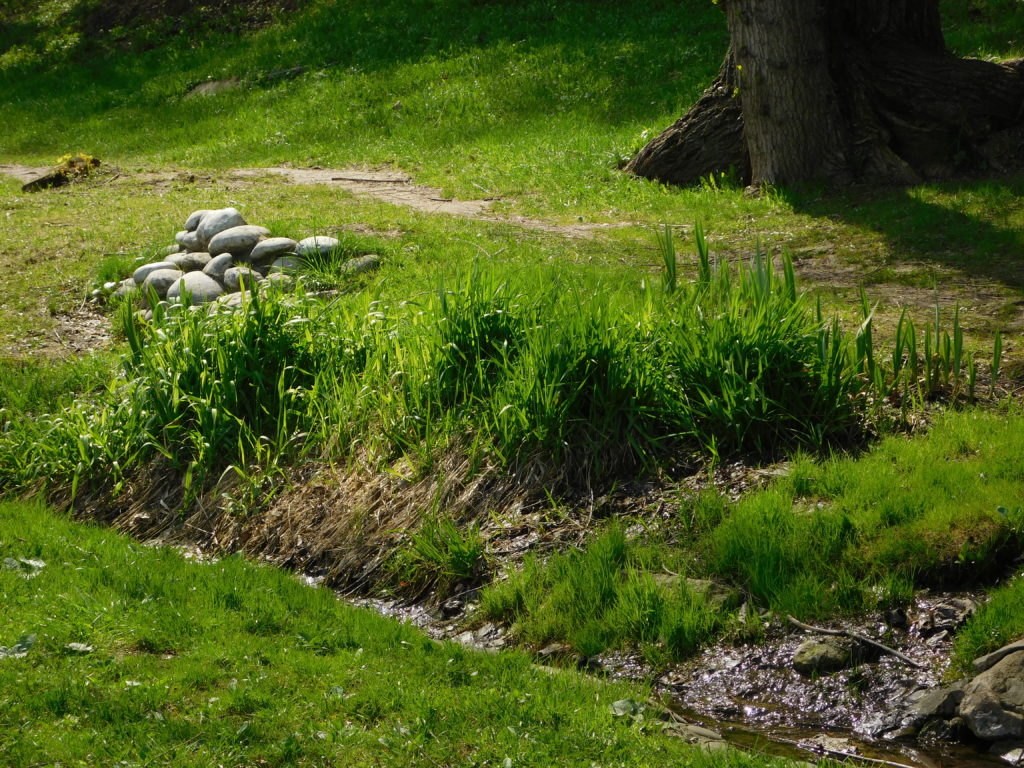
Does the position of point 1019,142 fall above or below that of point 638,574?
above

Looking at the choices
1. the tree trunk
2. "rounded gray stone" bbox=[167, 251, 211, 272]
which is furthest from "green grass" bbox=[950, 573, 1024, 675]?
"rounded gray stone" bbox=[167, 251, 211, 272]

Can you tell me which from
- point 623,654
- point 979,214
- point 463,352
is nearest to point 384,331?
point 463,352

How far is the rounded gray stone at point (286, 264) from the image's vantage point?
8.54 metres

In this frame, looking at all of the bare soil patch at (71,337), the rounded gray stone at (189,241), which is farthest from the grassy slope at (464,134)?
the rounded gray stone at (189,241)

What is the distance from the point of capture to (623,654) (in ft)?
15.2

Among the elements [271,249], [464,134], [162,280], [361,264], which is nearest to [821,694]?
[361,264]

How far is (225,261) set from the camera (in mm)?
8680

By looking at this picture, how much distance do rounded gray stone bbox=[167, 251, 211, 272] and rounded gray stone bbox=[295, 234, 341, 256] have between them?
2.52 ft

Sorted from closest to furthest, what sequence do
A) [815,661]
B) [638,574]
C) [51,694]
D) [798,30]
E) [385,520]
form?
[51,694]
[815,661]
[638,574]
[385,520]
[798,30]

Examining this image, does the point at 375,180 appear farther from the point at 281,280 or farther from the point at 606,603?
the point at 606,603

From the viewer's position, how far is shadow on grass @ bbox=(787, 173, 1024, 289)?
7.66 m

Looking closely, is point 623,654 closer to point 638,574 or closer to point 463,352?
point 638,574

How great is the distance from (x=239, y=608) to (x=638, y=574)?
1.80 metres

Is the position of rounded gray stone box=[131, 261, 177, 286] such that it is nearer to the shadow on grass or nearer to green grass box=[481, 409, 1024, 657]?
green grass box=[481, 409, 1024, 657]
